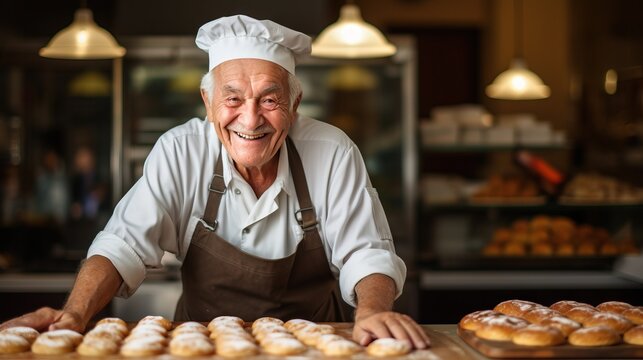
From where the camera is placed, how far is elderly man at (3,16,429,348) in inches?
95.5

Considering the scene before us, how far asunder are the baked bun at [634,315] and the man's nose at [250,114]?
42.7 inches

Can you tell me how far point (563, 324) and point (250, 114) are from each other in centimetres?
98

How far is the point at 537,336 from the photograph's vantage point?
1933 millimetres

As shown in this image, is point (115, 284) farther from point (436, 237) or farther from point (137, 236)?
point (436, 237)

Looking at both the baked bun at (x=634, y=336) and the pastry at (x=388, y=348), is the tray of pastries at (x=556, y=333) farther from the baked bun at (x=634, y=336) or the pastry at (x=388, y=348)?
the pastry at (x=388, y=348)

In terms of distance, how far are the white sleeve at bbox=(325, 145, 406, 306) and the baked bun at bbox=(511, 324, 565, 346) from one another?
506mm

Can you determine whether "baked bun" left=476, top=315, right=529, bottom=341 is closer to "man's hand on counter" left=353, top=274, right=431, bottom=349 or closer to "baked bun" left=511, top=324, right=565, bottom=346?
"baked bun" left=511, top=324, right=565, bottom=346

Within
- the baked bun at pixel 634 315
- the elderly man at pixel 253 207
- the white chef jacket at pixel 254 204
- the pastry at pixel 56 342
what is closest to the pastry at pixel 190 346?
the pastry at pixel 56 342

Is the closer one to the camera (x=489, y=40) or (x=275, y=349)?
(x=275, y=349)

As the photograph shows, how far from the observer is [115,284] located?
2369 mm

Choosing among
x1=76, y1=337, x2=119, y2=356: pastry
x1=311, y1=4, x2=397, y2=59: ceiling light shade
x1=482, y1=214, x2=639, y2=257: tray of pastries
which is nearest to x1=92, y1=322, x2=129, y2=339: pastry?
x1=76, y1=337, x2=119, y2=356: pastry

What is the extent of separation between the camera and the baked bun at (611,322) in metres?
2.07

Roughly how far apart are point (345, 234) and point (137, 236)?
594 mm

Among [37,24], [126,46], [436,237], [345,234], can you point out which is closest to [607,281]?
[436,237]
